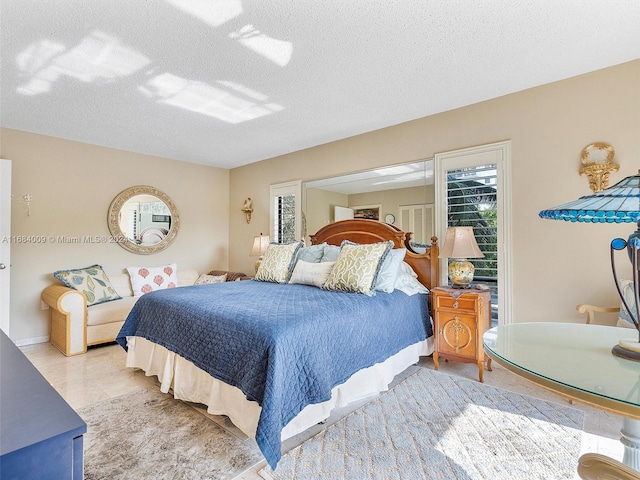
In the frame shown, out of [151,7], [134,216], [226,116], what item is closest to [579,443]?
[151,7]

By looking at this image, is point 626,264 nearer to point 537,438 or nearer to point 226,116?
point 537,438

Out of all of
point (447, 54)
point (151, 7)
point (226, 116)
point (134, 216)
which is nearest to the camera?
point (151, 7)

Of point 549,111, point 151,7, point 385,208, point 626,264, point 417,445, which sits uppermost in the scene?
point 151,7

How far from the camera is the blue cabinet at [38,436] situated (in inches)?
23.9

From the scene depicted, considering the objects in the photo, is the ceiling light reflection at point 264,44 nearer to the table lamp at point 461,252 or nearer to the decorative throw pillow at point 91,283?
the table lamp at point 461,252

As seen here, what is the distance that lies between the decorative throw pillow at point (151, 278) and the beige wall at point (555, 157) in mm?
3832

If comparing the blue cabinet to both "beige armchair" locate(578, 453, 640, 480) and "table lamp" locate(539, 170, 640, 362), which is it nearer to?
"beige armchair" locate(578, 453, 640, 480)

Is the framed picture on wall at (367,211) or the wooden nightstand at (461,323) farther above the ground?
the framed picture on wall at (367,211)

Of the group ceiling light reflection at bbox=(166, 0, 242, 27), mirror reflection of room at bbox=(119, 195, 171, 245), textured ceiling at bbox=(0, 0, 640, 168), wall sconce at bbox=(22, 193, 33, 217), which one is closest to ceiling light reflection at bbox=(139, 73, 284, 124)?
textured ceiling at bbox=(0, 0, 640, 168)

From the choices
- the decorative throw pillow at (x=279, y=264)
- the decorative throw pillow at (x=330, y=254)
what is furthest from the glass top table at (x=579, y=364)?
the decorative throw pillow at (x=279, y=264)

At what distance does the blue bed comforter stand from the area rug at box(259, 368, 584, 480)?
30 cm

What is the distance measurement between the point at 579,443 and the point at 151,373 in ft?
9.83

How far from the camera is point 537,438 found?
76.5 inches

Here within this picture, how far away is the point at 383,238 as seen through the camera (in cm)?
365
